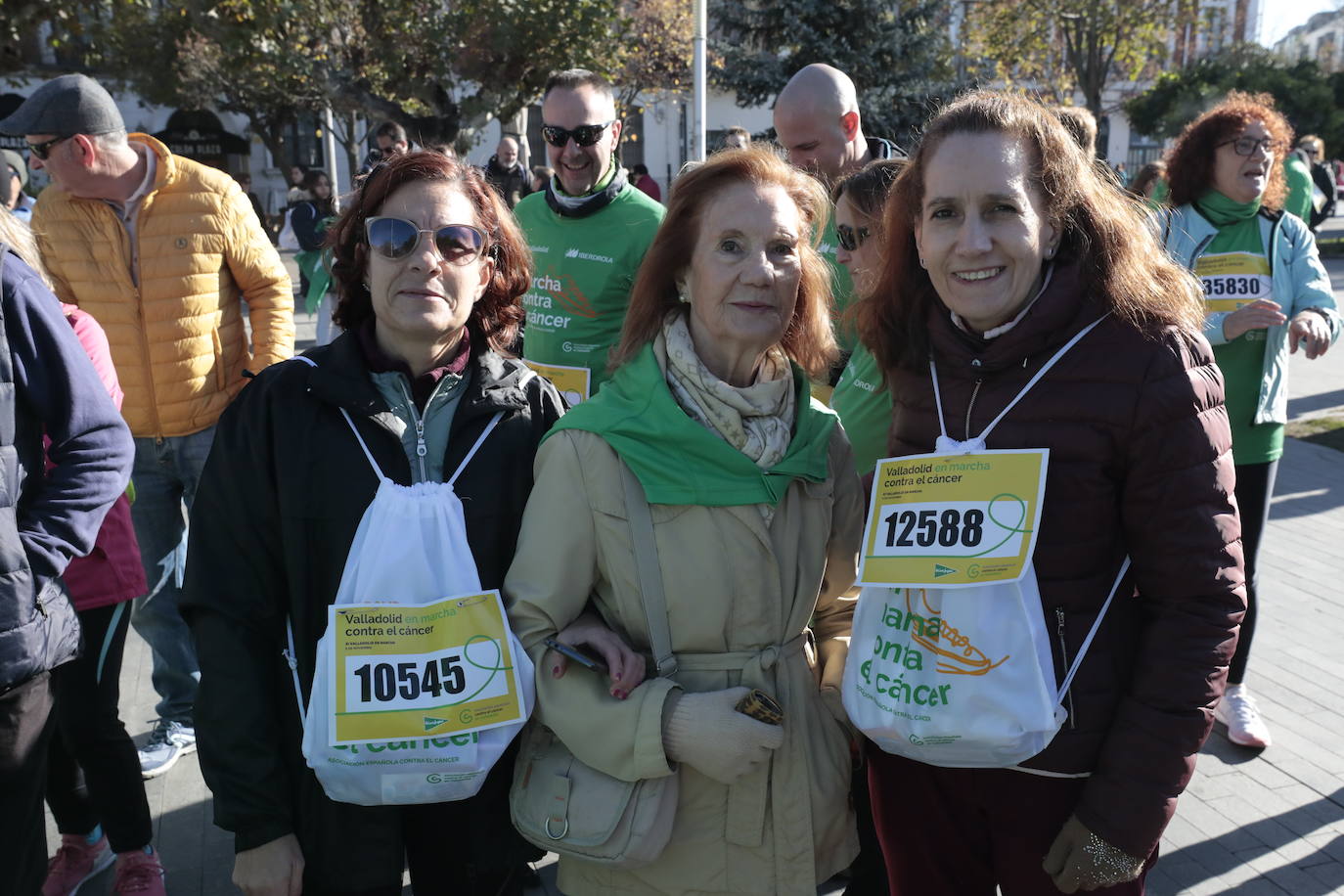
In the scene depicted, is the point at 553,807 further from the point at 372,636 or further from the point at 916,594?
the point at 916,594

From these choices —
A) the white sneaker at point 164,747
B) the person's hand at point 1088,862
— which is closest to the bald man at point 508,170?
the white sneaker at point 164,747

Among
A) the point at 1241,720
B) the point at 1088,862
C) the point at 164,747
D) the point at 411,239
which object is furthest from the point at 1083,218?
the point at 164,747

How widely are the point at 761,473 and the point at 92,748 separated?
2.22m

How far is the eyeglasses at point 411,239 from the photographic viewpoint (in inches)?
83.9

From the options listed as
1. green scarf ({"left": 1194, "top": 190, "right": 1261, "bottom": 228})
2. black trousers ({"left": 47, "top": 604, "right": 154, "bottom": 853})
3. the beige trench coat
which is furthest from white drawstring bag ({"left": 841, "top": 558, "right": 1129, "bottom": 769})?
green scarf ({"left": 1194, "top": 190, "right": 1261, "bottom": 228})

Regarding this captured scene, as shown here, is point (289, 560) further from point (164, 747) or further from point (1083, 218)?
point (164, 747)

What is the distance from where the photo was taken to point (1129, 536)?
1.90 metres

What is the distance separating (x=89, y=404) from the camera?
94.8 inches

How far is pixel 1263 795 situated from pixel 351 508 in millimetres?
3292

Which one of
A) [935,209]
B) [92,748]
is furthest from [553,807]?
[92,748]

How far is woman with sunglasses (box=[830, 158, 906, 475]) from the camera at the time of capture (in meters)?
2.72

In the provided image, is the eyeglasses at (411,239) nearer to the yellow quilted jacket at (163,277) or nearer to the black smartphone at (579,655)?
the black smartphone at (579,655)

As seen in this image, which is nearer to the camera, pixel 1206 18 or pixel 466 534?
pixel 466 534

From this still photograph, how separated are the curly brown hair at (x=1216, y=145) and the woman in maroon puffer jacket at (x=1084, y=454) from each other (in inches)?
91.8
